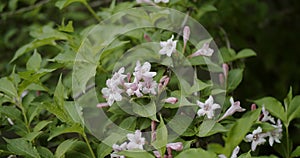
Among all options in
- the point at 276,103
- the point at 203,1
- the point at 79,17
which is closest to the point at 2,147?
the point at 276,103

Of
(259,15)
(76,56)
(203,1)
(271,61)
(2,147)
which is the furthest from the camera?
(271,61)

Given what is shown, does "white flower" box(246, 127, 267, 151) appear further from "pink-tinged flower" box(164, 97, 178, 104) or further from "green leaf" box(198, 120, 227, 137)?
"pink-tinged flower" box(164, 97, 178, 104)

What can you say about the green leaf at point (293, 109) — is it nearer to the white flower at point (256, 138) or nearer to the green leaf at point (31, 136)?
the white flower at point (256, 138)

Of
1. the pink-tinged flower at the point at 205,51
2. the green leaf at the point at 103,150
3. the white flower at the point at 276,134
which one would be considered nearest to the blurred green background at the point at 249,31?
the pink-tinged flower at the point at 205,51

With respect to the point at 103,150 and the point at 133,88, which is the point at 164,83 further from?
the point at 103,150

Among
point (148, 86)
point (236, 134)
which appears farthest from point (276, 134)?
point (236, 134)

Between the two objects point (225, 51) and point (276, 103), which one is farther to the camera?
point (225, 51)

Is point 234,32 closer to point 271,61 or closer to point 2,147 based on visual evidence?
point 271,61
